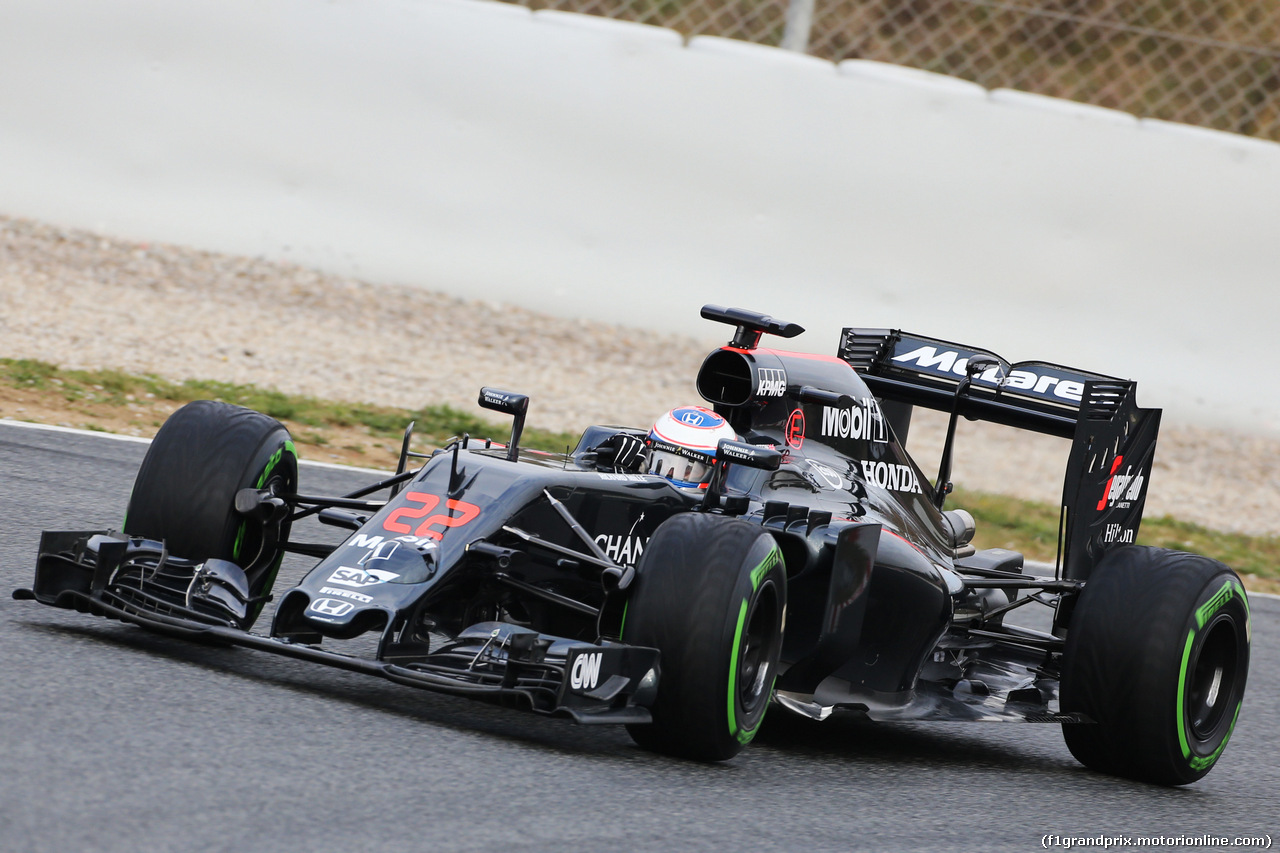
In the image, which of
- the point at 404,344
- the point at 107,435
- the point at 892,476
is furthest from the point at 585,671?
the point at 404,344

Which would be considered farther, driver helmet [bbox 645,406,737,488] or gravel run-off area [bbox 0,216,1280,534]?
gravel run-off area [bbox 0,216,1280,534]

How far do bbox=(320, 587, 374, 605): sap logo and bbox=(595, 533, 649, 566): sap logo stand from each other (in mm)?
950

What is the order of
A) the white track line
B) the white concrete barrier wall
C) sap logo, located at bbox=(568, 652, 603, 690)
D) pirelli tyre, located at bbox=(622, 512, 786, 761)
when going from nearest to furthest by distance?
sap logo, located at bbox=(568, 652, 603, 690) < pirelli tyre, located at bbox=(622, 512, 786, 761) < the white track line < the white concrete barrier wall

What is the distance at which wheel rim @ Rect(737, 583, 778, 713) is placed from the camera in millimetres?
5215

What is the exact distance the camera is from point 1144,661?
237 inches

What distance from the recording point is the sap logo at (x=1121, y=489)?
6.88m

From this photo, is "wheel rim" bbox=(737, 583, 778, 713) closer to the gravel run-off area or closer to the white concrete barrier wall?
the gravel run-off area

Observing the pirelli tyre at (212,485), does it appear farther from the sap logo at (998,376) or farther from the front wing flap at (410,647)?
the sap logo at (998,376)

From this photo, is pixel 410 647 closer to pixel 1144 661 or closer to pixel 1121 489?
pixel 1144 661

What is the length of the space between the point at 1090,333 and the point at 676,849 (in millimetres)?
10046

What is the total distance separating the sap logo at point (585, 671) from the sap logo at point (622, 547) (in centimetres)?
91

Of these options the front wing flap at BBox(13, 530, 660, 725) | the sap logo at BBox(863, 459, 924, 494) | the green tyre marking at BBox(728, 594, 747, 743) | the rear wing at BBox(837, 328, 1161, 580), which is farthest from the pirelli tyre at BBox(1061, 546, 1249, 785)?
the front wing flap at BBox(13, 530, 660, 725)

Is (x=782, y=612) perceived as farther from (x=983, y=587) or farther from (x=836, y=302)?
(x=836, y=302)

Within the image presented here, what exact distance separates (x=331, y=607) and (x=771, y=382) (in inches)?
83.7
